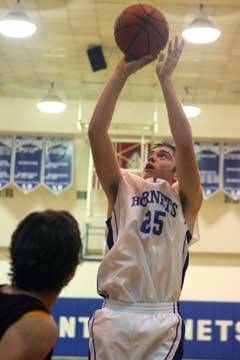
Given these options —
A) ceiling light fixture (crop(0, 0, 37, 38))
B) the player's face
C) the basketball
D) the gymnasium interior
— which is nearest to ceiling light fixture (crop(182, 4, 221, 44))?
the gymnasium interior

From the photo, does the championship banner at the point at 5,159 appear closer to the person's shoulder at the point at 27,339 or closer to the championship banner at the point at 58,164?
the championship banner at the point at 58,164

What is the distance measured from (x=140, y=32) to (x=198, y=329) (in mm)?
4210

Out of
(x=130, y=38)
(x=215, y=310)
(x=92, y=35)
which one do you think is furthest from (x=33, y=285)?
(x=92, y=35)

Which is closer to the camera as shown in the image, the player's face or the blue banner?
the player's face

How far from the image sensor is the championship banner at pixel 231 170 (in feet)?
32.3

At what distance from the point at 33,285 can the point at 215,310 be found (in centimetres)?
485

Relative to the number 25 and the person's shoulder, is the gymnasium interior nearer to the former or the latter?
the number 25

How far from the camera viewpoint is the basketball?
2.53 meters

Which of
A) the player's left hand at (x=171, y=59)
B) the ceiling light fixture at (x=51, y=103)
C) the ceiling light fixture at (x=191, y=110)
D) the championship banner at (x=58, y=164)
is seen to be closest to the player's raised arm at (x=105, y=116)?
the player's left hand at (x=171, y=59)

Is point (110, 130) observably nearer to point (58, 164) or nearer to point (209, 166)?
point (58, 164)

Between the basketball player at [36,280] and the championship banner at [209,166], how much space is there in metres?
8.48

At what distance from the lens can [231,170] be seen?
32.5 ft

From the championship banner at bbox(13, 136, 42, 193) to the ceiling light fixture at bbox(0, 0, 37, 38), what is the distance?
4432mm

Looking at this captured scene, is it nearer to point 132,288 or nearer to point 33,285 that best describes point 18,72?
point 132,288
